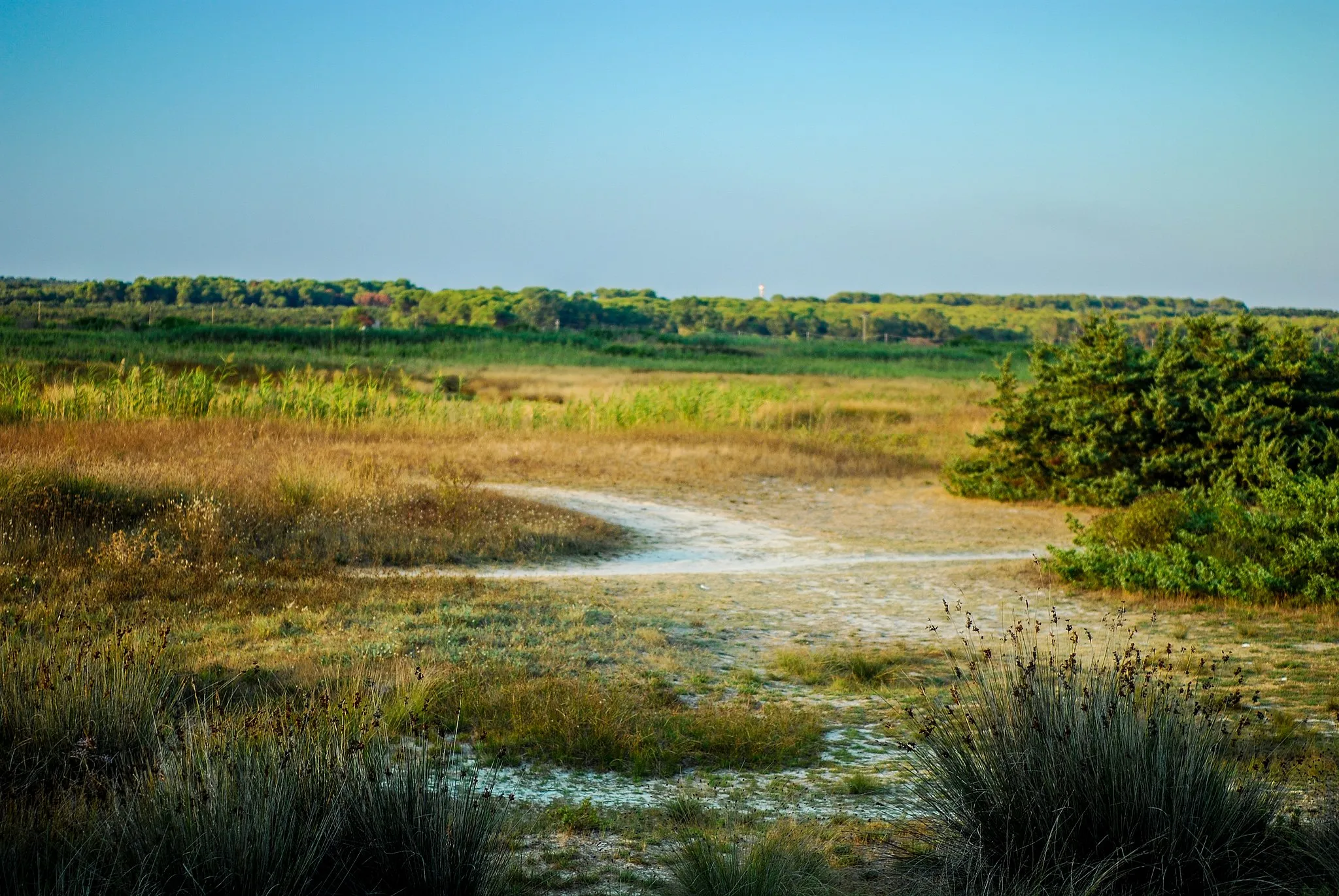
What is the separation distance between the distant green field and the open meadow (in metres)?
19.9

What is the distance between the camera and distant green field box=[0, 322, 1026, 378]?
43.0 metres

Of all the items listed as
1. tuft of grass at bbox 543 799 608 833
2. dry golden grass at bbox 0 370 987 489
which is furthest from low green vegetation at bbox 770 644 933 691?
dry golden grass at bbox 0 370 987 489

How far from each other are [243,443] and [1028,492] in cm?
1357

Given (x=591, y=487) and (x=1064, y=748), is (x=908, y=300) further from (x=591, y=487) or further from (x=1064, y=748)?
(x=1064, y=748)

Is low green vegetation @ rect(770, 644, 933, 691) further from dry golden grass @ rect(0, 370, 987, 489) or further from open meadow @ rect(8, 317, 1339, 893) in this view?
dry golden grass @ rect(0, 370, 987, 489)

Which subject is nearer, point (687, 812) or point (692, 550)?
point (687, 812)

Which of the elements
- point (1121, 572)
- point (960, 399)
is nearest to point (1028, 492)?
point (1121, 572)

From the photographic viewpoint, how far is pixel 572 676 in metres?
7.69

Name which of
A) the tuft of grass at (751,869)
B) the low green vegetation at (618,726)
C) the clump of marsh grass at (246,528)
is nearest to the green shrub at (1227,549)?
the low green vegetation at (618,726)

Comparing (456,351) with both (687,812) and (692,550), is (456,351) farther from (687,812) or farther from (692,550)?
(687,812)

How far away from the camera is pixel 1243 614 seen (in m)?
10.3

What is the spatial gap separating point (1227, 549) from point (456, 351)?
5616 centimetres

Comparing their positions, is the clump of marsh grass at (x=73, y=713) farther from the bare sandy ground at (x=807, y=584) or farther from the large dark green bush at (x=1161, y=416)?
the large dark green bush at (x=1161, y=416)

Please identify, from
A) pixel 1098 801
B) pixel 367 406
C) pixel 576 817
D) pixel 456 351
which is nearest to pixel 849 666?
pixel 576 817
